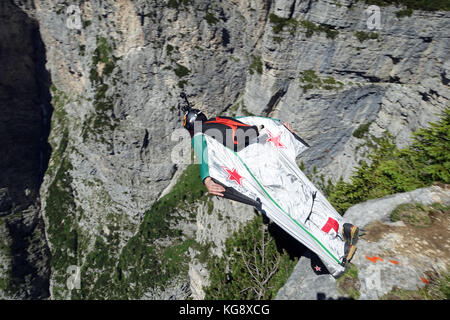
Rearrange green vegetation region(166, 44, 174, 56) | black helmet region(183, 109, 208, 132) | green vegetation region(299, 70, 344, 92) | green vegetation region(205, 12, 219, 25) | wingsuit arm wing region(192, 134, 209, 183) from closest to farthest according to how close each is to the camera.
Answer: wingsuit arm wing region(192, 134, 209, 183), black helmet region(183, 109, 208, 132), green vegetation region(299, 70, 344, 92), green vegetation region(205, 12, 219, 25), green vegetation region(166, 44, 174, 56)

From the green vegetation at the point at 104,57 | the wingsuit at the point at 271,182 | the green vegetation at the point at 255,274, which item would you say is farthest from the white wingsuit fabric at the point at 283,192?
the green vegetation at the point at 104,57

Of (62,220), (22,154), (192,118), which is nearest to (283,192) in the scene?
(192,118)

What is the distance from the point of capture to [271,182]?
8.98 meters

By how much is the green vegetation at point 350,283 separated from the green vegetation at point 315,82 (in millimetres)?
20199

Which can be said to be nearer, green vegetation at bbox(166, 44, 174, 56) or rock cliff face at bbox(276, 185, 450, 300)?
rock cliff face at bbox(276, 185, 450, 300)

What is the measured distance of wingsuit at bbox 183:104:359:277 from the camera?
8.20 metres

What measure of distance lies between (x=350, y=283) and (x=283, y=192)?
351 cm

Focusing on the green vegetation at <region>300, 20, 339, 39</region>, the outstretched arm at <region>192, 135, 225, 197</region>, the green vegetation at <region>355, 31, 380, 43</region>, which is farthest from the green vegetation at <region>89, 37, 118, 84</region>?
the outstretched arm at <region>192, 135, 225, 197</region>

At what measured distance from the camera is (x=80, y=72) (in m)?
43.1

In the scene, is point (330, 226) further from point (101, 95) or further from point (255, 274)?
point (101, 95)

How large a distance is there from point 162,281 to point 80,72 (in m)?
40.9

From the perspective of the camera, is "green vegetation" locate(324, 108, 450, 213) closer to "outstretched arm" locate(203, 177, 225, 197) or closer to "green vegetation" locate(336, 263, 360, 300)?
"green vegetation" locate(336, 263, 360, 300)

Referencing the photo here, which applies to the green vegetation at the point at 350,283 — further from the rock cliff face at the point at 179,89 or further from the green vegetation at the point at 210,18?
the green vegetation at the point at 210,18

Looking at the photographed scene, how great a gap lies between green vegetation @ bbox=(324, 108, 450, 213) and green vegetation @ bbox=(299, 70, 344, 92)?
521 inches
